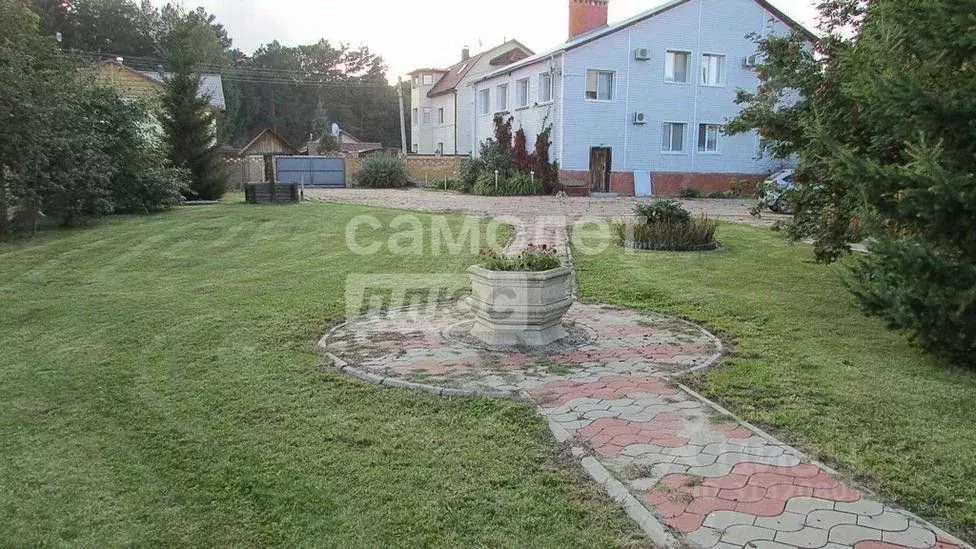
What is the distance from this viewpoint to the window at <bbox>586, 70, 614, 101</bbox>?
2612 centimetres

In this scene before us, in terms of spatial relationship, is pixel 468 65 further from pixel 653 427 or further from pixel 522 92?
pixel 653 427

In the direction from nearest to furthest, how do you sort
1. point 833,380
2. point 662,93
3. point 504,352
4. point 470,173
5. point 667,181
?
1. point 833,380
2. point 504,352
3. point 662,93
4. point 667,181
5. point 470,173

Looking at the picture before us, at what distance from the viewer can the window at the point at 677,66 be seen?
26.9 m

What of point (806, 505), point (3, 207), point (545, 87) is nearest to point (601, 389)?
point (806, 505)

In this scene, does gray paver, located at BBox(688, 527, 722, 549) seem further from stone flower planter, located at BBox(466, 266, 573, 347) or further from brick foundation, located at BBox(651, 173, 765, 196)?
brick foundation, located at BBox(651, 173, 765, 196)

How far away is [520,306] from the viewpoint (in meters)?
5.45

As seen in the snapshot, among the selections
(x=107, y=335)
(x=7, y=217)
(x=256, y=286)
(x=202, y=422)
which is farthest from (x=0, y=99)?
(x=202, y=422)

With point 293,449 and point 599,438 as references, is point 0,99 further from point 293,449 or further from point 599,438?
point 599,438

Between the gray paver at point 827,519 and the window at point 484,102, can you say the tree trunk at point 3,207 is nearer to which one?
the gray paver at point 827,519

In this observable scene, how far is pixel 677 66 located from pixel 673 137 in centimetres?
284

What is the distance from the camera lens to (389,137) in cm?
6556

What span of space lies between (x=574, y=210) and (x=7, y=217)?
513 inches

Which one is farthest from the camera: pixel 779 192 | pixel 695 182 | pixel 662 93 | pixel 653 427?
pixel 695 182

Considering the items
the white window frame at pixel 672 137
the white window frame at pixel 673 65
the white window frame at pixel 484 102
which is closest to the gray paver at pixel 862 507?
the white window frame at pixel 672 137
